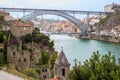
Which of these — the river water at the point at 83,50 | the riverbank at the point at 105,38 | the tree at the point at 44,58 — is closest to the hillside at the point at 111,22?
the riverbank at the point at 105,38

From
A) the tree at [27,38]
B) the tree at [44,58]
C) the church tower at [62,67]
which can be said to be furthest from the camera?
the tree at [27,38]

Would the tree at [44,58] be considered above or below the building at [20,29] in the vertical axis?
below

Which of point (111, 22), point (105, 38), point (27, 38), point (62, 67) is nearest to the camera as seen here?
point (62, 67)

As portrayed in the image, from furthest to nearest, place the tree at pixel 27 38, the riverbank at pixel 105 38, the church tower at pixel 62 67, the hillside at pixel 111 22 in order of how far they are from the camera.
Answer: the hillside at pixel 111 22 → the riverbank at pixel 105 38 → the tree at pixel 27 38 → the church tower at pixel 62 67

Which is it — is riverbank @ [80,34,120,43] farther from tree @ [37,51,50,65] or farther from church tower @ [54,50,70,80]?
church tower @ [54,50,70,80]

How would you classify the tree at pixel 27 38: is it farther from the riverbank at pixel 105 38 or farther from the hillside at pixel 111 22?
the hillside at pixel 111 22

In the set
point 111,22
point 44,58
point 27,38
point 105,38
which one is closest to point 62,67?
point 44,58

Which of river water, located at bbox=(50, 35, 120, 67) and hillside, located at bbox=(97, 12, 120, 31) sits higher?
hillside, located at bbox=(97, 12, 120, 31)

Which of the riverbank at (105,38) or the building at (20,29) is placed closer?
the building at (20,29)

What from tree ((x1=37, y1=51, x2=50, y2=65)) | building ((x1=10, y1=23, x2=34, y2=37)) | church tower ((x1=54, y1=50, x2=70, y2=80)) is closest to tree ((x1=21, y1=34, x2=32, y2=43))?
building ((x1=10, y1=23, x2=34, y2=37))

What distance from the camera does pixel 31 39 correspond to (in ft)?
93.9

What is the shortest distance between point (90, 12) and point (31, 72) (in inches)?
2434

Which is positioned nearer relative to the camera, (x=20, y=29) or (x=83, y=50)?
(x=20, y=29)

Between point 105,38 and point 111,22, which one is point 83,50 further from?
point 111,22
